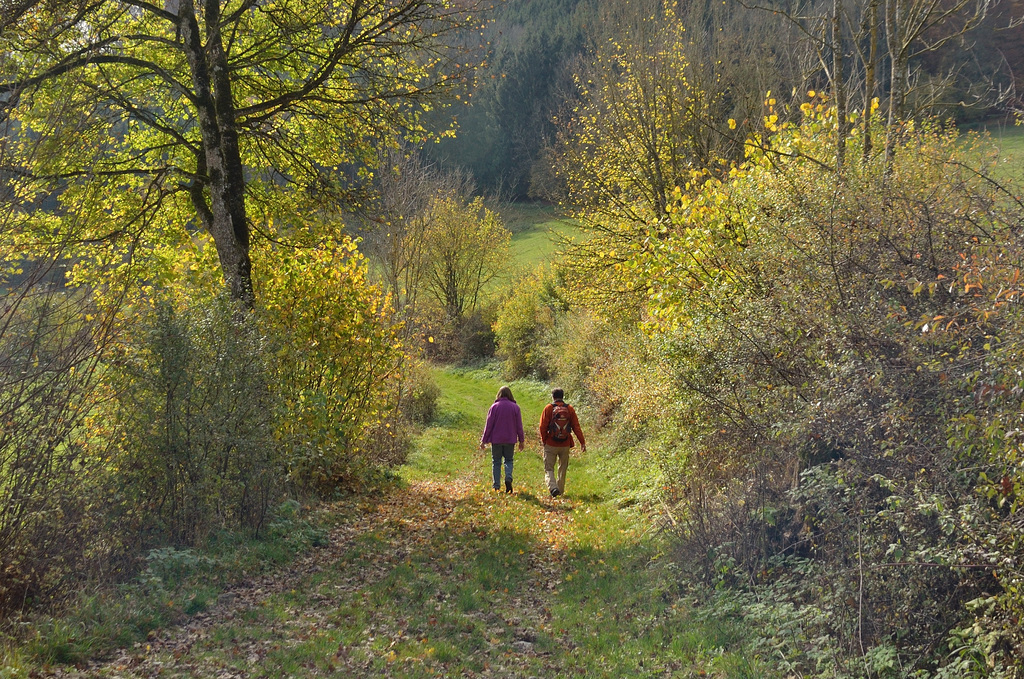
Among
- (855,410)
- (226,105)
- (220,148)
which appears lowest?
(855,410)

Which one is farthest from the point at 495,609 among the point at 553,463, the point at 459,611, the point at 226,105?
the point at 226,105

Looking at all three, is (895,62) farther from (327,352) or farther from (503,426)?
(327,352)

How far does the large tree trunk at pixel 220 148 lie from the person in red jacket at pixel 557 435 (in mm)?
5873

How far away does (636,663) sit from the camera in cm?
614

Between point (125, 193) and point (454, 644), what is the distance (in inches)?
402

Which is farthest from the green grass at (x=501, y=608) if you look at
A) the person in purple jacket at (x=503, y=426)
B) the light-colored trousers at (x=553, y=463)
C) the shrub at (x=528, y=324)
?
the shrub at (x=528, y=324)

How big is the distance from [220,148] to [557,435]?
305 inches

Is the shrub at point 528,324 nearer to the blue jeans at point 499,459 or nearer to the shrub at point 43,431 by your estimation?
the blue jeans at point 499,459

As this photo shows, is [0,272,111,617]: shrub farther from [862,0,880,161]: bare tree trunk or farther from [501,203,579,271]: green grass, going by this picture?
[501,203,579,271]: green grass

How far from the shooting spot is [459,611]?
754 cm

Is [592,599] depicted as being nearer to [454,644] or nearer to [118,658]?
[454,644]

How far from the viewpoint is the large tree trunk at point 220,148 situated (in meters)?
10.9

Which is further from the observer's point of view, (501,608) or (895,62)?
(895,62)

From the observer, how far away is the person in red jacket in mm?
13469
